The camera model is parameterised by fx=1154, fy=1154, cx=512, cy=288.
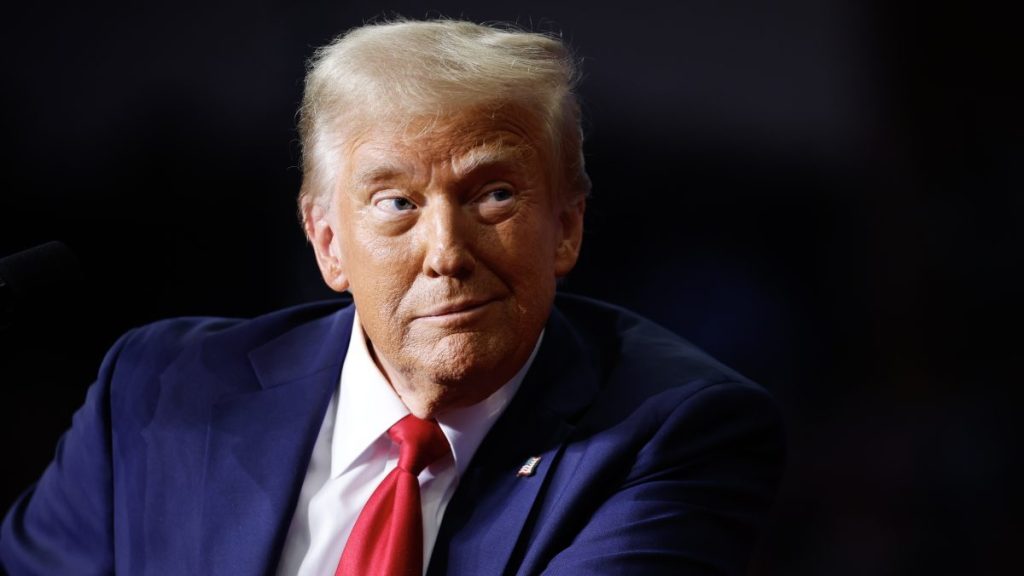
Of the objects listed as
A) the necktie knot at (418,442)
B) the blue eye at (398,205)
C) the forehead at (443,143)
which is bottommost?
the necktie knot at (418,442)

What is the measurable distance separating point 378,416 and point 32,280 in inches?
24.6

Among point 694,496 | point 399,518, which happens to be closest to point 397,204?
point 399,518

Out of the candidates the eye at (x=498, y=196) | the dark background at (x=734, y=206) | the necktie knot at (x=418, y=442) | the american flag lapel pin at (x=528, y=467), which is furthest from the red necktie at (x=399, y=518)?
the dark background at (x=734, y=206)

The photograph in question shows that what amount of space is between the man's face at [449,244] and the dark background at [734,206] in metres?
0.60

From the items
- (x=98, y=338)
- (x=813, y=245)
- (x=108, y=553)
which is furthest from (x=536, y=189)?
(x=98, y=338)

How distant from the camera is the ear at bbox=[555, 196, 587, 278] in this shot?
1.93 m

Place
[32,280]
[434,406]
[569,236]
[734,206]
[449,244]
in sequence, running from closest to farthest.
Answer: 1. [32,280]
2. [449,244]
3. [434,406]
4. [569,236]
5. [734,206]

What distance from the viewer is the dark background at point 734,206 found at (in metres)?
2.29

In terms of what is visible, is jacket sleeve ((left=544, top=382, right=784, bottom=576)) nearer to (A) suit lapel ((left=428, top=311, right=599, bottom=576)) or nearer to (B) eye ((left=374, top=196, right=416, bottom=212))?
(A) suit lapel ((left=428, top=311, right=599, bottom=576))

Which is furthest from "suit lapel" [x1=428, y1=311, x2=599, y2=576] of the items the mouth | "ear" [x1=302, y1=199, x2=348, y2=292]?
"ear" [x1=302, y1=199, x2=348, y2=292]

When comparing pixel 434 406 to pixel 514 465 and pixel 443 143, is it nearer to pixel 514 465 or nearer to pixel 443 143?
pixel 514 465

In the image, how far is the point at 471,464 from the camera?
1.87 meters

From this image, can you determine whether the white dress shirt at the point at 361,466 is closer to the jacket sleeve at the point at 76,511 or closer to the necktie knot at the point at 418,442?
the necktie knot at the point at 418,442

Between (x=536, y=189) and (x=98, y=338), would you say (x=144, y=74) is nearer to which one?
(x=98, y=338)
